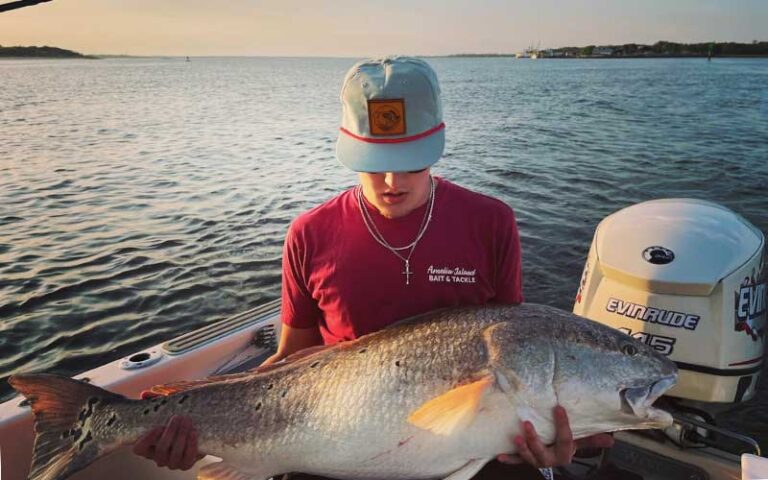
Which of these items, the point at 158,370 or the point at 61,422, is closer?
the point at 61,422

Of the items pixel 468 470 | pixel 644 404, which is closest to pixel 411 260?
pixel 468 470

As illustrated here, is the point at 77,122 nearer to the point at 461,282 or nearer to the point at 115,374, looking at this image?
the point at 115,374

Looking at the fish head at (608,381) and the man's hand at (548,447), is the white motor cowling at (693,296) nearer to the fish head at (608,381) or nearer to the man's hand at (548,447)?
the fish head at (608,381)

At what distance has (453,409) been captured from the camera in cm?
237

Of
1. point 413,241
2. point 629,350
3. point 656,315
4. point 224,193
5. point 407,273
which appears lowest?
point 224,193

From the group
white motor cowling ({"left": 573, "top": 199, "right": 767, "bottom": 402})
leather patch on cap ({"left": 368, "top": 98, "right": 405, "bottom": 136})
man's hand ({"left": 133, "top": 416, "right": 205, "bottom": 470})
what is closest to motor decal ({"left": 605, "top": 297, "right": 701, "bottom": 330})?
white motor cowling ({"left": 573, "top": 199, "right": 767, "bottom": 402})

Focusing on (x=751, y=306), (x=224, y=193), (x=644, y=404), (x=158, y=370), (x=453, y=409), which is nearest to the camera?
(x=453, y=409)

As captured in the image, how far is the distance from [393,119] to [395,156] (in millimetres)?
169

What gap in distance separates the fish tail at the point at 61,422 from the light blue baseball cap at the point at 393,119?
1.67 meters

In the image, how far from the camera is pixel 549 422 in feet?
7.97

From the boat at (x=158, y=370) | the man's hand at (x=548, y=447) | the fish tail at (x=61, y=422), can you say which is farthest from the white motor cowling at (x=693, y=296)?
the fish tail at (x=61, y=422)

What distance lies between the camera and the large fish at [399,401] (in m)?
2.44

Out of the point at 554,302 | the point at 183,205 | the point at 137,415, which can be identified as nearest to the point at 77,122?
the point at 183,205

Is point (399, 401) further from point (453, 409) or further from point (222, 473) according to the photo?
point (222, 473)
